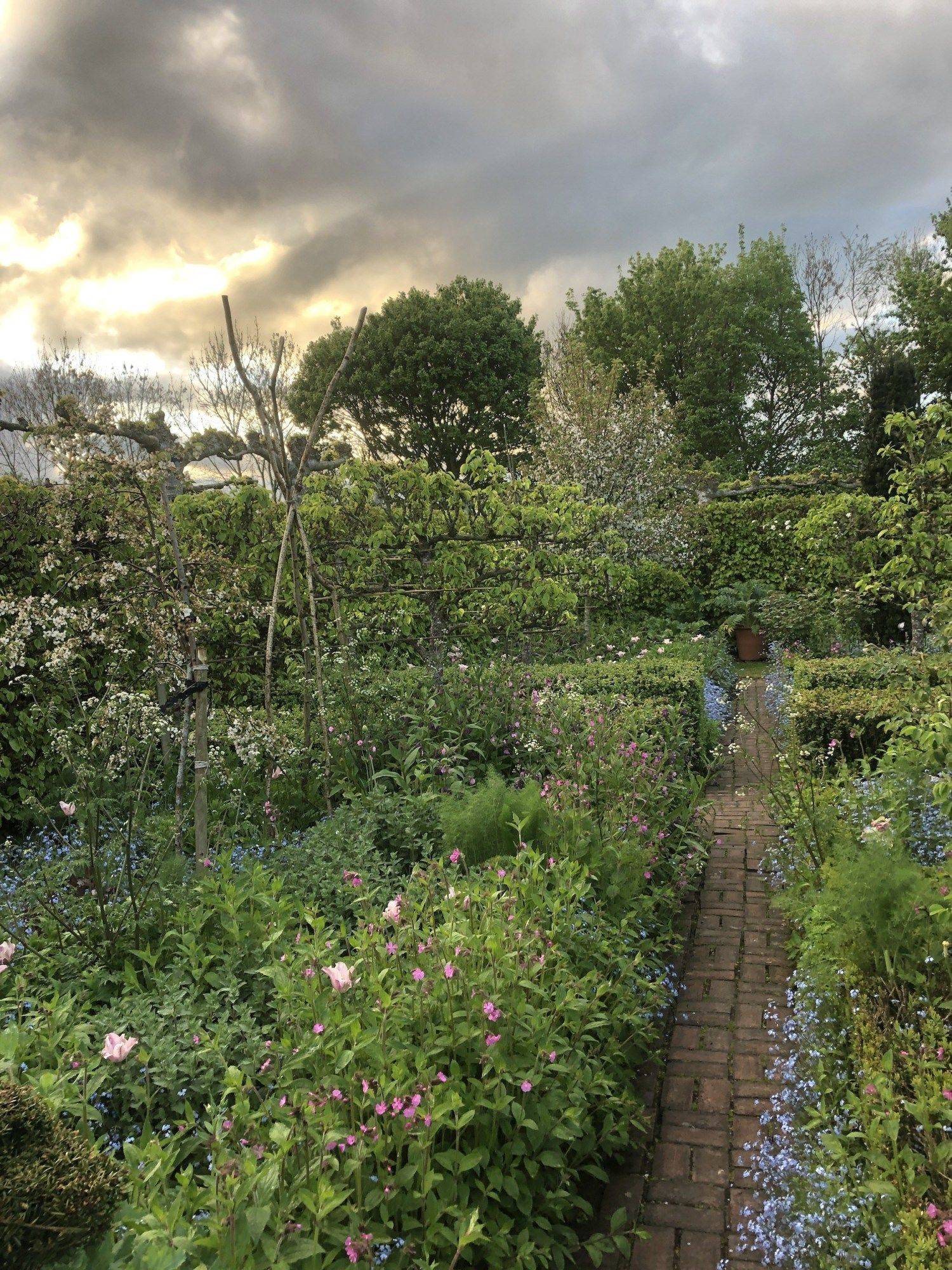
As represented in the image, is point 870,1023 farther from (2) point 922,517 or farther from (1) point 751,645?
(1) point 751,645

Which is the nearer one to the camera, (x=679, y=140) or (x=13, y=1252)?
(x=13, y=1252)

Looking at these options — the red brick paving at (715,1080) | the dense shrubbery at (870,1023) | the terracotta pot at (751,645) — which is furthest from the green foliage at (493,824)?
the terracotta pot at (751,645)

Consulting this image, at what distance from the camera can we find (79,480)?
430 cm

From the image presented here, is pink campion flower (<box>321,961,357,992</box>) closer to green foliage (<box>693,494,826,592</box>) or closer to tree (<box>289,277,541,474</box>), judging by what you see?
green foliage (<box>693,494,826,592</box>)

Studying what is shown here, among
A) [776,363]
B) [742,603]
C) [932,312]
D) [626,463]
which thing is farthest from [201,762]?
[776,363]

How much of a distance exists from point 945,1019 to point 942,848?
110 cm

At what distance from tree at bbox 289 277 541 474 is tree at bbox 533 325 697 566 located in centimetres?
976

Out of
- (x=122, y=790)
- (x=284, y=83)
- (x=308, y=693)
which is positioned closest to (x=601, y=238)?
(x=284, y=83)

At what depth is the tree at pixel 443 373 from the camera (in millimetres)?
25234

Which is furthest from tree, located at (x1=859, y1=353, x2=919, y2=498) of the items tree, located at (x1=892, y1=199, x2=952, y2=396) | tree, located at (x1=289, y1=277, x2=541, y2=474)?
tree, located at (x1=289, y1=277, x2=541, y2=474)

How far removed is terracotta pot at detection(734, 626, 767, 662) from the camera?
1348 centimetres

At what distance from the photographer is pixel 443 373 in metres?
25.4

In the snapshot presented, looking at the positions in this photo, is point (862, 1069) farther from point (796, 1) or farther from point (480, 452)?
point (796, 1)

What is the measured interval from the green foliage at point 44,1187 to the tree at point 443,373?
24.0 m
